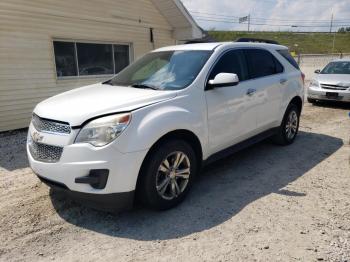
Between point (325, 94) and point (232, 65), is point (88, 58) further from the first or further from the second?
point (325, 94)

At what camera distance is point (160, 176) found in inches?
141

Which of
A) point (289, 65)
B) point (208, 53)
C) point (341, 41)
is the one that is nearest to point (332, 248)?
point (208, 53)

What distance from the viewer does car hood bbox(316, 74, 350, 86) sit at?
32.6 feet

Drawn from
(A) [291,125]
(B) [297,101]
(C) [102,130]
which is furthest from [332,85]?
(C) [102,130]

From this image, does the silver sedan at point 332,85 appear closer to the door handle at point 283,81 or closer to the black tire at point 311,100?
the black tire at point 311,100

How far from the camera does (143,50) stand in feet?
36.4

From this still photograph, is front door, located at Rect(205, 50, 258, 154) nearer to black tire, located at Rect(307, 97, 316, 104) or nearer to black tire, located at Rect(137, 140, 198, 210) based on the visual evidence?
black tire, located at Rect(137, 140, 198, 210)

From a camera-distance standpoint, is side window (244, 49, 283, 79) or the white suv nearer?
the white suv

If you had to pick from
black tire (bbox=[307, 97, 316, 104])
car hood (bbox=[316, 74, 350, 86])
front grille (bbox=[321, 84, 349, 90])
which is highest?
car hood (bbox=[316, 74, 350, 86])

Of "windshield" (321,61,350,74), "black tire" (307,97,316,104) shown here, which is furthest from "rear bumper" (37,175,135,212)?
"windshield" (321,61,350,74)

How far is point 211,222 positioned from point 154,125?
122cm

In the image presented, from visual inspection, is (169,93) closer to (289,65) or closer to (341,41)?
(289,65)

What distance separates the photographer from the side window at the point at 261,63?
194 inches

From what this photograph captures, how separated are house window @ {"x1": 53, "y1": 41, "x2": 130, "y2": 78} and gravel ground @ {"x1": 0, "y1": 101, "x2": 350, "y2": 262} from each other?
14.7 feet
